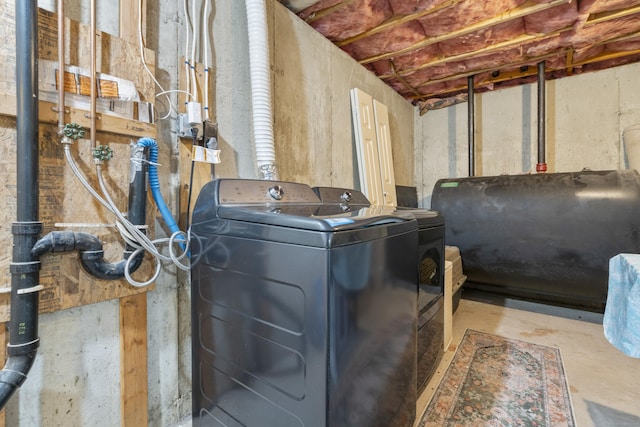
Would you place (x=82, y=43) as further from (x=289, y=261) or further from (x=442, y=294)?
(x=442, y=294)

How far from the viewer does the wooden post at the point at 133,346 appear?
1227 millimetres

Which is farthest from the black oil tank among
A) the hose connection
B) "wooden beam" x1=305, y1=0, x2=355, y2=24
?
the hose connection

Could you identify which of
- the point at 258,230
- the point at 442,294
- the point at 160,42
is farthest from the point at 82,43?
the point at 442,294

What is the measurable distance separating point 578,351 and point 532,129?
9.10 feet

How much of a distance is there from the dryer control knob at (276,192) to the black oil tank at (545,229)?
2349mm

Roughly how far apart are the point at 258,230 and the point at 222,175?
2.59 feet

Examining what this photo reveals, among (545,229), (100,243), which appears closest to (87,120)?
(100,243)

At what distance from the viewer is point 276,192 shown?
1409 millimetres

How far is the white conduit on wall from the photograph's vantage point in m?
1.64

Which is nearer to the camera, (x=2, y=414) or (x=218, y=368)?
(x=2, y=414)

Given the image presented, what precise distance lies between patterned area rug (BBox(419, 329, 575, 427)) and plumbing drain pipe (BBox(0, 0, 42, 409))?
64.1 inches

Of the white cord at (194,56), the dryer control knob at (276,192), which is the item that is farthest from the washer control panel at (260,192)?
the white cord at (194,56)

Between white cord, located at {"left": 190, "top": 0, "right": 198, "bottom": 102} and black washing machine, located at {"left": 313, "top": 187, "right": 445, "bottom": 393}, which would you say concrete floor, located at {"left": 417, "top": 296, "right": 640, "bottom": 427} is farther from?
white cord, located at {"left": 190, "top": 0, "right": 198, "bottom": 102}

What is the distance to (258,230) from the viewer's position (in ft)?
3.26
